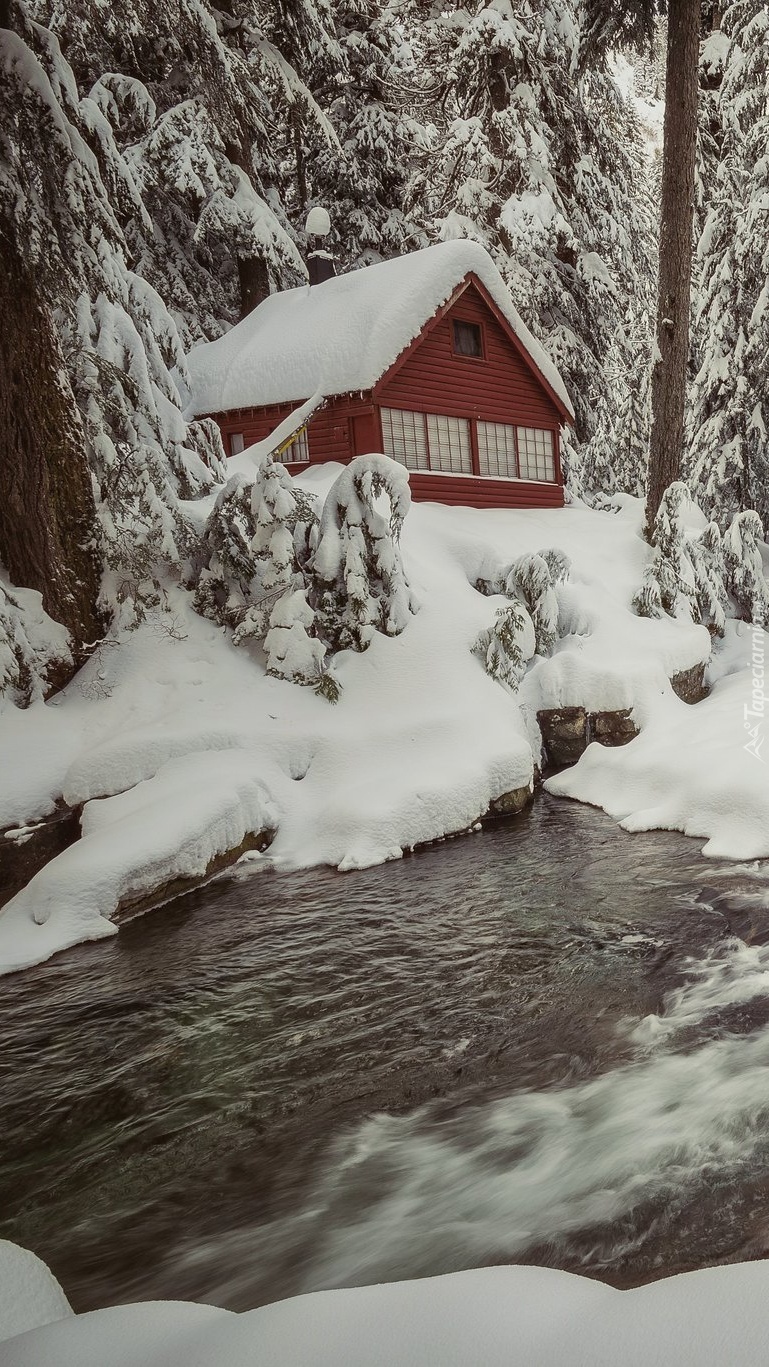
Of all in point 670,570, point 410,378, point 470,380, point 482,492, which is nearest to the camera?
point 670,570

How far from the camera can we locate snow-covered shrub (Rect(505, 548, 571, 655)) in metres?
12.0

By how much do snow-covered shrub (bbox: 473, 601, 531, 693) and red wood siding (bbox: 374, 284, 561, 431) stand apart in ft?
27.9

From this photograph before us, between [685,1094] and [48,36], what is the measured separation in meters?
11.5

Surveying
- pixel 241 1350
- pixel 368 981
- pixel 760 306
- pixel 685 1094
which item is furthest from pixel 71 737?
pixel 760 306

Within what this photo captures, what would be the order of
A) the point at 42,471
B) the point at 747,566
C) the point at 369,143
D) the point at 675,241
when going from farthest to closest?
the point at 369,143
the point at 747,566
the point at 675,241
the point at 42,471

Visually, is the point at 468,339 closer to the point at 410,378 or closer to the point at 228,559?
the point at 410,378

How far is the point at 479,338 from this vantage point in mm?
20094

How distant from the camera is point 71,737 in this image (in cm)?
887

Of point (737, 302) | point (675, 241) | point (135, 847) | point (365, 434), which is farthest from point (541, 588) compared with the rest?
point (737, 302)

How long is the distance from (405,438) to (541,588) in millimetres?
7753

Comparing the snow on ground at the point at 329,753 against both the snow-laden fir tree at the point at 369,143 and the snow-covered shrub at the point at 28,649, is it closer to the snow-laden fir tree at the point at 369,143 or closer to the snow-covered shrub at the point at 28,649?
the snow-covered shrub at the point at 28,649

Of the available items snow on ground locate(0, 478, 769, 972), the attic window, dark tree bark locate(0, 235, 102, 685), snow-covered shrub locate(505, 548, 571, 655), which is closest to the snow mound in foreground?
snow on ground locate(0, 478, 769, 972)

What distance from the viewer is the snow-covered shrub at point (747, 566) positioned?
610 inches

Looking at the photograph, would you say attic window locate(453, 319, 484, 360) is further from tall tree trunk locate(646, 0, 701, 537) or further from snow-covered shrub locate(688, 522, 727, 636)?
snow-covered shrub locate(688, 522, 727, 636)
